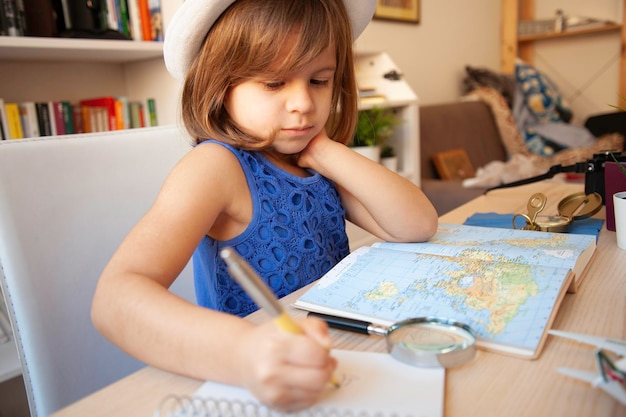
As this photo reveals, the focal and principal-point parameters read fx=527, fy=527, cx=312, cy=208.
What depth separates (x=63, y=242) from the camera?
0.73 metres

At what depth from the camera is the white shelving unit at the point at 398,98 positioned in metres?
2.22

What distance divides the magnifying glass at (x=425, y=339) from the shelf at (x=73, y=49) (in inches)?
46.0

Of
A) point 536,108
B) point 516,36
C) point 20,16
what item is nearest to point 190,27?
point 20,16

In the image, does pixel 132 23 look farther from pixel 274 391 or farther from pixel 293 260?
pixel 274 391

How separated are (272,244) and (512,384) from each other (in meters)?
0.42

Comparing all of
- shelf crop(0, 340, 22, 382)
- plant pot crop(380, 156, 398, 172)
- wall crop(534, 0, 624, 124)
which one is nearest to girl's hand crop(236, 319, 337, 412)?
shelf crop(0, 340, 22, 382)

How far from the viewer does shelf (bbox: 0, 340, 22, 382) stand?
1.27m

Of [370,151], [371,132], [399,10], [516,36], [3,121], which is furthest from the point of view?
[516,36]

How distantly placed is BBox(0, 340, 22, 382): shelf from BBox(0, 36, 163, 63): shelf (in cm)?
75

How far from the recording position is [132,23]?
1.64 m

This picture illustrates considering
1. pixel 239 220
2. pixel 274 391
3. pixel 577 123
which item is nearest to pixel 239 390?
pixel 274 391

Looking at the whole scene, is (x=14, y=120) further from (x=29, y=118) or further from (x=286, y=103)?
(x=286, y=103)

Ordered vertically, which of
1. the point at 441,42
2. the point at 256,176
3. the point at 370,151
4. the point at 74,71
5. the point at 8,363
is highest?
the point at 441,42

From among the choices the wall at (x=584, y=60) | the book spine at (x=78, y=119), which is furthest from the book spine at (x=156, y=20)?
the wall at (x=584, y=60)
